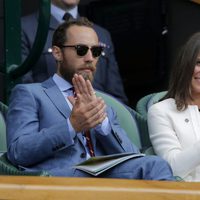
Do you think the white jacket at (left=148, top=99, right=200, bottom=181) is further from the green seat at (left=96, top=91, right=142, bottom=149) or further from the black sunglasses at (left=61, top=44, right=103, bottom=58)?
the black sunglasses at (left=61, top=44, right=103, bottom=58)

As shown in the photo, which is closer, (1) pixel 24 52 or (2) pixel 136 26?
(1) pixel 24 52

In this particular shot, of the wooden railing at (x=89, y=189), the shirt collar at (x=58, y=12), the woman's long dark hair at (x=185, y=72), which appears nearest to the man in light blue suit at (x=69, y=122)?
the woman's long dark hair at (x=185, y=72)

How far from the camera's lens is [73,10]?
20.6ft

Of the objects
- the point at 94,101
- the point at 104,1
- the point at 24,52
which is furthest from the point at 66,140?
the point at 104,1

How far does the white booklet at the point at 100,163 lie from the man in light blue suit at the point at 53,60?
64.8 inches

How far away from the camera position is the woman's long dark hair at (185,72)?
5.07m

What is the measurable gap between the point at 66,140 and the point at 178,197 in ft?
3.97

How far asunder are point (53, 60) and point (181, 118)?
118 cm

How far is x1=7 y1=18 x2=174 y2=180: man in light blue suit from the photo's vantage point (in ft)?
14.3

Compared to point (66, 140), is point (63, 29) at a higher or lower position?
higher

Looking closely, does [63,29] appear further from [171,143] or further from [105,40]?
[105,40]

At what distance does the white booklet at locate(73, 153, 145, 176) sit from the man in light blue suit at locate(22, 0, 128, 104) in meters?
1.65

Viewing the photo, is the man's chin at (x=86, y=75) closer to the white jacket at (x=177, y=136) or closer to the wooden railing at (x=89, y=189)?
the white jacket at (x=177, y=136)

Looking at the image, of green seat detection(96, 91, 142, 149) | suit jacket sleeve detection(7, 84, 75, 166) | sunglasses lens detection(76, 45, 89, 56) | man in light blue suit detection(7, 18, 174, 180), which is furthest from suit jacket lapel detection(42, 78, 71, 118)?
green seat detection(96, 91, 142, 149)
